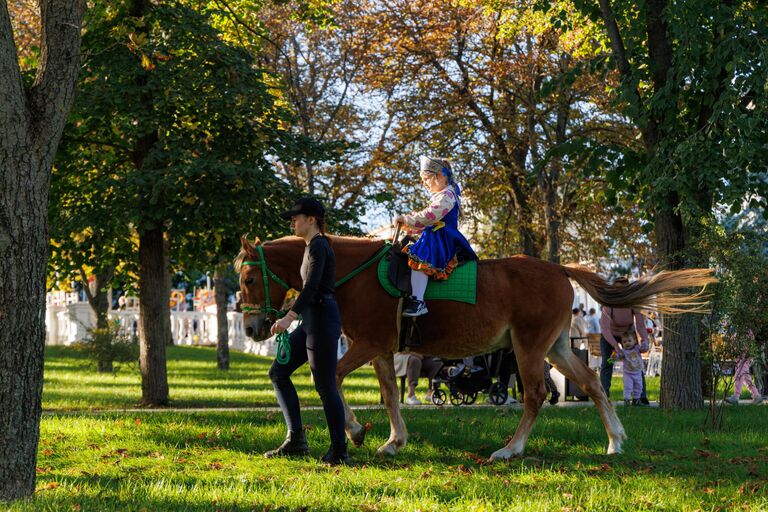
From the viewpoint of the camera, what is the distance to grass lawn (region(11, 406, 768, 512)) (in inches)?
268

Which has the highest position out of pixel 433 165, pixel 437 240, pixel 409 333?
pixel 433 165

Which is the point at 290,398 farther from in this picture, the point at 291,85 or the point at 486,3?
the point at 291,85

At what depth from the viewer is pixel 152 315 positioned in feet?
53.5

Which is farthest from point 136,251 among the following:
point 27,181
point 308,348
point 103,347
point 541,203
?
point 541,203

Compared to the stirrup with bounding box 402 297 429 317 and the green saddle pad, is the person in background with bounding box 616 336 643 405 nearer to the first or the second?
the green saddle pad

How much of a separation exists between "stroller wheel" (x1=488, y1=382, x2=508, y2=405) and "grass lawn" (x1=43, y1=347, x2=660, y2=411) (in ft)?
6.99

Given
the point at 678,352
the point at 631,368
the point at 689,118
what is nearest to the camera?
the point at 678,352

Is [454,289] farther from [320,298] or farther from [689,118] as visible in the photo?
[689,118]

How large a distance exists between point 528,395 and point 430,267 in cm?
156

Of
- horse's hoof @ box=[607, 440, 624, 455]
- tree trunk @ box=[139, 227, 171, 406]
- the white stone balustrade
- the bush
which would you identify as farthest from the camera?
the white stone balustrade

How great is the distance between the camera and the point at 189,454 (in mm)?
9359

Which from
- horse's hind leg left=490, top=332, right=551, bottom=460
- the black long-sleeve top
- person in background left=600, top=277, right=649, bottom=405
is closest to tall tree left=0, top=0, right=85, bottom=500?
the black long-sleeve top

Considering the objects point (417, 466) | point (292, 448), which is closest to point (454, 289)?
point (417, 466)

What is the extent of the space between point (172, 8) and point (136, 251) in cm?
436
